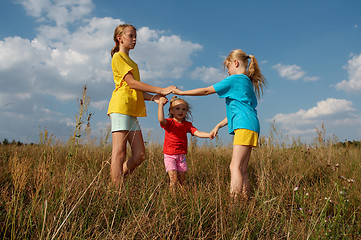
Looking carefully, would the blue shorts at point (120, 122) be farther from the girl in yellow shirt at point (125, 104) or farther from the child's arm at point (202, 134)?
the child's arm at point (202, 134)

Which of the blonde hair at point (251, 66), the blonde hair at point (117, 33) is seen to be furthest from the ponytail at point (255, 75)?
the blonde hair at point (117, 33)

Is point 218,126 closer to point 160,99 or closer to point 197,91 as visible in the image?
point 197,91

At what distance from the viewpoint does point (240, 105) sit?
2986 mm

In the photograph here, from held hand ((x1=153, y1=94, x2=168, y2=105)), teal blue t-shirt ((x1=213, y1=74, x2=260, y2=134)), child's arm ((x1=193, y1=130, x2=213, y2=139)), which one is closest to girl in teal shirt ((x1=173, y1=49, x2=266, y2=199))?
teal blue t-shirt ((x1=213, y1=74, x2=260, y2=134))

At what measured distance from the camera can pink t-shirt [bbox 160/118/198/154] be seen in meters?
3.76

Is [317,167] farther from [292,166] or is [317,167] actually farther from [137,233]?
[137,233]

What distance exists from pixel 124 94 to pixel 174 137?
1.08 meters

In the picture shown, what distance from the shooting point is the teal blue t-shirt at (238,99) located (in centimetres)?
292

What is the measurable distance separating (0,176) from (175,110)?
8.10 feet

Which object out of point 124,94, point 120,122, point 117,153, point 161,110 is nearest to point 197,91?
point 161,110

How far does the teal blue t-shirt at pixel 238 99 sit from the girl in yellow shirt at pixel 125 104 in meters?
0.69

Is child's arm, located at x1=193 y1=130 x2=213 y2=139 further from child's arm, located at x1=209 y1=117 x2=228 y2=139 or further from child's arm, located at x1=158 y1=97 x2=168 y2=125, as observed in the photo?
child's arm, located at x1=158 y1=97 x2=168 y2=125

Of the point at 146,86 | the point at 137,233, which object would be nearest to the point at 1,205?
the point at 137,233

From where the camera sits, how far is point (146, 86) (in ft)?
10.2
